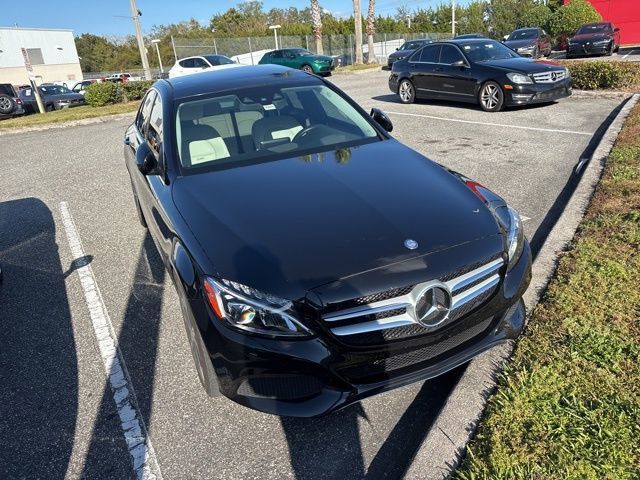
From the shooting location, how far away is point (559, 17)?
28219mm

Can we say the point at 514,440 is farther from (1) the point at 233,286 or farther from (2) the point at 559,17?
(2) the point at 559,17

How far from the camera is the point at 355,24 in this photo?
3017 centimetres

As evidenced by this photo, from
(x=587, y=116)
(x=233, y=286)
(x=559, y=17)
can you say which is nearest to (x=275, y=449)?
(x=233, y=286)

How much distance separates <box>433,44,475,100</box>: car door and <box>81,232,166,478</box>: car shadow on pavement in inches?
326

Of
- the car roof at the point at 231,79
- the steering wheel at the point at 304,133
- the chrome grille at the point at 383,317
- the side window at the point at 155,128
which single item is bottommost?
the chrome grille at the point at 383,317

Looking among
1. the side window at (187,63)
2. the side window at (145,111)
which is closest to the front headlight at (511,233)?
the side window at (145,111)

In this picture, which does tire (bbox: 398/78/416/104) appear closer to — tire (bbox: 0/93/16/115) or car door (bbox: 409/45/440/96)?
car door (bbox: 409/45/440/96)

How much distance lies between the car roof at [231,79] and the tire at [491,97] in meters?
6.83

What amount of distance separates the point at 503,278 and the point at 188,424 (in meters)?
1.78

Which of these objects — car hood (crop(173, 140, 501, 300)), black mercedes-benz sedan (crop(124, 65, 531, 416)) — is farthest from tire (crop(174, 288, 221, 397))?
car hood (crop(173, 140, 501, 300))

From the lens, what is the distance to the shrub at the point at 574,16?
2736cm

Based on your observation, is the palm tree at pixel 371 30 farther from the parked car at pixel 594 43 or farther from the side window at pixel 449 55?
the side window at pixel 449 55

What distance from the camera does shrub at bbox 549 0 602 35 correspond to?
27.4 metres

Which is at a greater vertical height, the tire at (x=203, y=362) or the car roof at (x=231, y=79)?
the car roof at (x=231, y=79)
